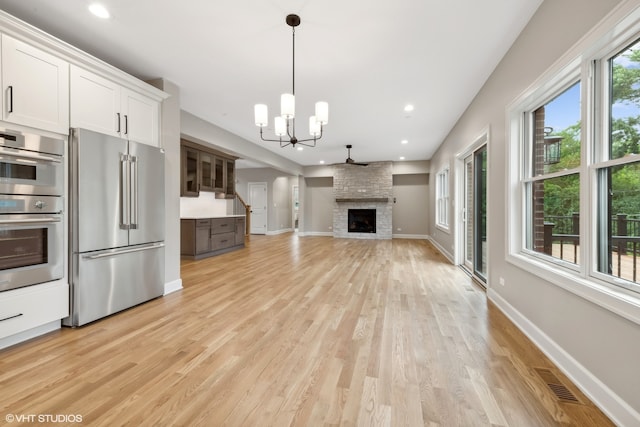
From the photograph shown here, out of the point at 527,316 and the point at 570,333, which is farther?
the point at 527,316

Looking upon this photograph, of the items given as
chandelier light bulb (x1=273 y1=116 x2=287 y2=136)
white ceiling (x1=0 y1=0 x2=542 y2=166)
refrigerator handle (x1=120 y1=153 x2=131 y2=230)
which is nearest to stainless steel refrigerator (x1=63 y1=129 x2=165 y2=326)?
refrigerator handle (x1=120 y1=153 x2=131 y2=230)

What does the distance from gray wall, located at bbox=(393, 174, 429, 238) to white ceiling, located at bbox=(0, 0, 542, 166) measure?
18.5 feet

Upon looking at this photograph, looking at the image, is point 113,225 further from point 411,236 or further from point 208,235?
point 411,236

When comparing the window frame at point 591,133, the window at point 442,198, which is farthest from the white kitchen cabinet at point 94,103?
the window at point 442,198

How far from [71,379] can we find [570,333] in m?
3.32

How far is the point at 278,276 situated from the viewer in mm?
4496

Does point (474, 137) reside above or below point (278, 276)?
above

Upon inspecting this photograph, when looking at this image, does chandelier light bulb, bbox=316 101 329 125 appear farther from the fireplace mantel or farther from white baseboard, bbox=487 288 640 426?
the fireplace mantel

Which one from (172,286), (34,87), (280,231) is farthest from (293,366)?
(280,231)

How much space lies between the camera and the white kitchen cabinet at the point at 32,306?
6.98 feet

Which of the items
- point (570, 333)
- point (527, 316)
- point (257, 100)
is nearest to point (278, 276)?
point (257, 100)

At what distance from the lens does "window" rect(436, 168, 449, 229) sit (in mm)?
7027

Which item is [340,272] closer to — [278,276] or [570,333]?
[278,276]

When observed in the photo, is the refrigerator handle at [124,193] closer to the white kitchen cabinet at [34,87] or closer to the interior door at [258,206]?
the white kitchen cabinet at [34,87]
